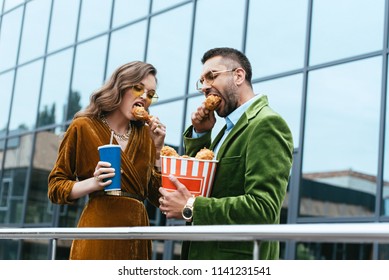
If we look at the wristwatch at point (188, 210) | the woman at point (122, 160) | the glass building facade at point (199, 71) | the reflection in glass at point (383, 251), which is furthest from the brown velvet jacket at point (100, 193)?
the reflection in glass at point (383, 251)

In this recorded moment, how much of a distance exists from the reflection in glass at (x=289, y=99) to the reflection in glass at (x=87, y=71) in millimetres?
4573

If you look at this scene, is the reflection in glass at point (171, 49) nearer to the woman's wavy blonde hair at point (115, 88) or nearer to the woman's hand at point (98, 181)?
the woman's wavy blonde hair at point (115, 88)

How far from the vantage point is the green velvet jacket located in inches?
100

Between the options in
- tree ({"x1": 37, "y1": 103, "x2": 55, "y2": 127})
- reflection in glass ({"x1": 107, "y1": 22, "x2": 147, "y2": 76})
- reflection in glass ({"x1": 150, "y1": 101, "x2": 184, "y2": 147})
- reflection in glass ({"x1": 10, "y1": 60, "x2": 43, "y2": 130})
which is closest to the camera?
reflection in glass ({"x1": 150, "y1": 101, "x2": 184, "y2": 147})

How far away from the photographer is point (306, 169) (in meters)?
9.44

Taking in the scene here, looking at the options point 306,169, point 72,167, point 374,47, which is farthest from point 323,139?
point 72,167

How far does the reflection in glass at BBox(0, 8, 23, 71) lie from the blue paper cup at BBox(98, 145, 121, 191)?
14246 millimetres

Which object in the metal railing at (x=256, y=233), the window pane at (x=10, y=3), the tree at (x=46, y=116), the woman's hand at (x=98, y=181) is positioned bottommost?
the metal railing at (x=256, y=233)

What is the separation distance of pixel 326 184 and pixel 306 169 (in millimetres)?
387

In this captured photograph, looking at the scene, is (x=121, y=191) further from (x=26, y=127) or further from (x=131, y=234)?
(x=26, y=127)

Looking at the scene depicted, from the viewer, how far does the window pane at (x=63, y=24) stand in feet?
49.0

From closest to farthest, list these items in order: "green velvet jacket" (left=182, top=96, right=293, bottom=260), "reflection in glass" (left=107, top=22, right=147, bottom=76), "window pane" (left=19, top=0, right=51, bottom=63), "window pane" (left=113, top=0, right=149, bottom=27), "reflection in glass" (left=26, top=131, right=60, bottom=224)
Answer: "green velvet jacket" (left=182, top=96, right=293, bottom=260) < "reflection in glass" (left=107, top=22, right=147, bottom=76) < "window pane" (left=113, top=0, right=149, bottom=27) < "reflection in glass" (left=26, top=131, right=60, bottom=224) < "window pane" (left=19, top=0, right=51, bottom=63)

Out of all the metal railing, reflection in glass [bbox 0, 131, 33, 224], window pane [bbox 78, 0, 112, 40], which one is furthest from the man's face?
reflection in glass [bbox 0, 131, 33, 224]

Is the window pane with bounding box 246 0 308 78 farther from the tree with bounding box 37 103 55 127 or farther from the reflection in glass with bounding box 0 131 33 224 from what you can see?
the reflection in glass with bounding box 0 131 33 224
